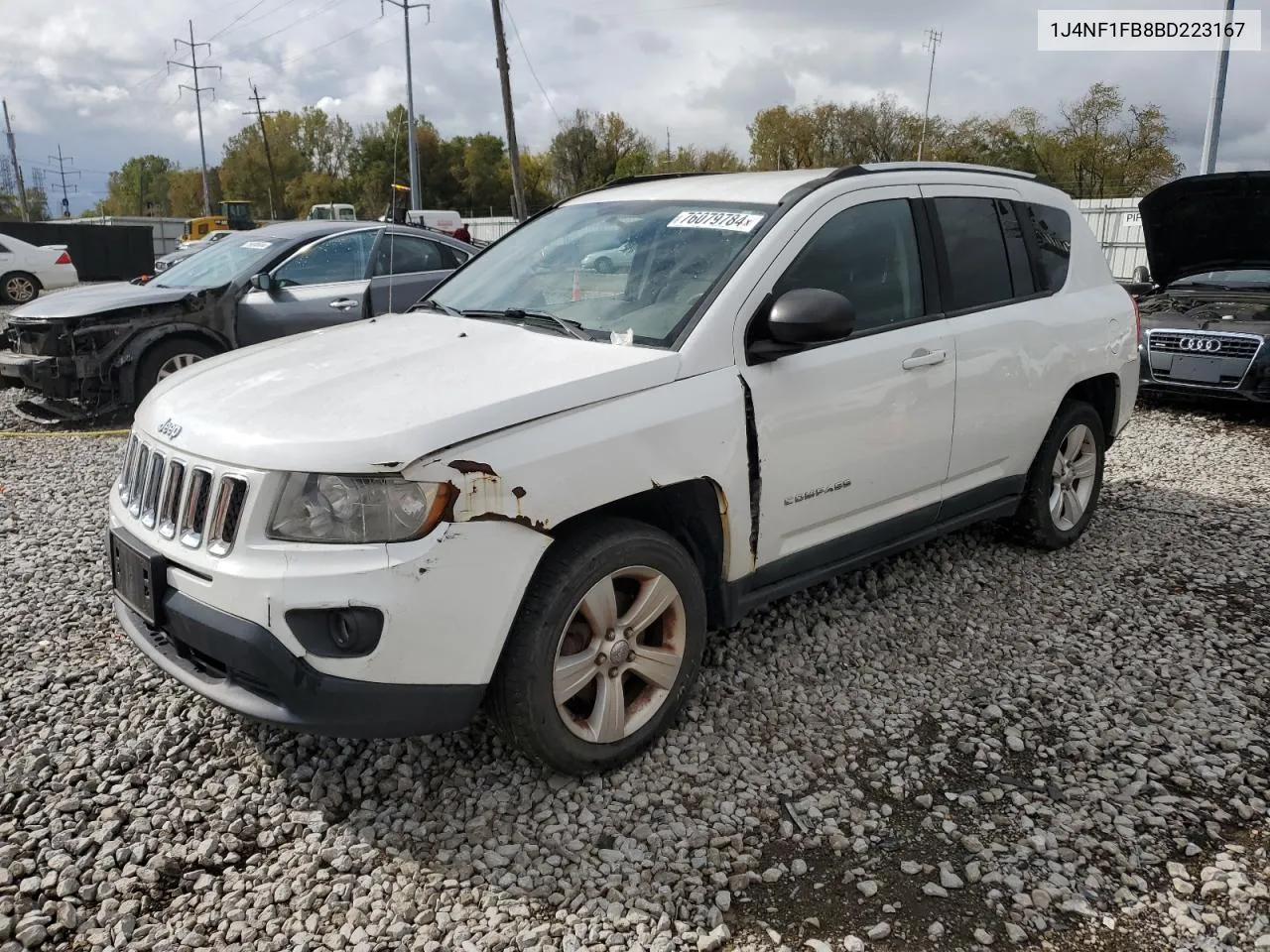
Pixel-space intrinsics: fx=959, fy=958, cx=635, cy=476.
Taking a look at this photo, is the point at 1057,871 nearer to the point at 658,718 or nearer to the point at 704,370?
the point at 658,718

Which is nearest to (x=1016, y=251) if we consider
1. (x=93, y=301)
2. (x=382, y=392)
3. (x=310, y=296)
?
(x=382, y=392)

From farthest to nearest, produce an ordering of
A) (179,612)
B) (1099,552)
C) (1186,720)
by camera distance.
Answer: (1099,552) < (1186,720) < (179,612)

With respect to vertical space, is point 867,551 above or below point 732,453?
below

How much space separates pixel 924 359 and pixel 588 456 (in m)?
1.68

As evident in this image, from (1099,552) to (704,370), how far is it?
10.3 ft

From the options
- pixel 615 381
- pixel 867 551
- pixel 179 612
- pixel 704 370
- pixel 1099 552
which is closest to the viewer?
pixel 179 612

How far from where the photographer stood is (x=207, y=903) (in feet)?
8.25

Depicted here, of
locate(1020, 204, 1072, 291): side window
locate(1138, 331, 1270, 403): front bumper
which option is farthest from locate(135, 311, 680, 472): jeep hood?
locate(1138, 331, 1270, 403): front bumper

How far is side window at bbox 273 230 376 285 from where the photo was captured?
324 inches

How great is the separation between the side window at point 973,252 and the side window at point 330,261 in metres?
5.68

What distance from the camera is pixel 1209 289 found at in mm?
8914

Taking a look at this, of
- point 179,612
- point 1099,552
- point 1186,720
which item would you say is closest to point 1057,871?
point 1186,720

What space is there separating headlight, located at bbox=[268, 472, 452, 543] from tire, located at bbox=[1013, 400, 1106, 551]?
336 centimetres

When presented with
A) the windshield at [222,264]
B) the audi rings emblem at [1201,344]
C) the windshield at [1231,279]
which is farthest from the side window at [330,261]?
the windshield at [1231,279]
